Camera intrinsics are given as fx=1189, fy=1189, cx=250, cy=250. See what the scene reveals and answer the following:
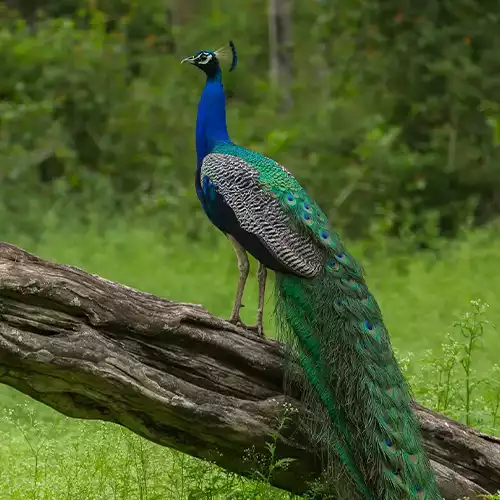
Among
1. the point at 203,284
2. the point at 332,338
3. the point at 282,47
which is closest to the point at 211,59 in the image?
the point at 332,338

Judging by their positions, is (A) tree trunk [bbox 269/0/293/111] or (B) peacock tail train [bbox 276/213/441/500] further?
(A) tree trunk [bbox 269/0/293/111]

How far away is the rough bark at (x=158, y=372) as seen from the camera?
432 cm

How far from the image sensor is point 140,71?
50.9 ft

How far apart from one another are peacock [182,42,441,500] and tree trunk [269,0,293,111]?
1006 centimetres

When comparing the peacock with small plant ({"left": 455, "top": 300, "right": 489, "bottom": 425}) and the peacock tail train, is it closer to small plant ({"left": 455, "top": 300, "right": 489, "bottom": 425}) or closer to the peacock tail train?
the peacock tail train

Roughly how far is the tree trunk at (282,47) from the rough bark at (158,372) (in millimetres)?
10489

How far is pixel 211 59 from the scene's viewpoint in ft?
17.8

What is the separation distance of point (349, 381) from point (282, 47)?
11031 millimetres

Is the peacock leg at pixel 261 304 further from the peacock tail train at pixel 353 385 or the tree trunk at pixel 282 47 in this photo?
the tree trunk at pixel 282 47

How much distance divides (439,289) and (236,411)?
17.1 ft

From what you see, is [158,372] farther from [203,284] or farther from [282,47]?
[282,47]

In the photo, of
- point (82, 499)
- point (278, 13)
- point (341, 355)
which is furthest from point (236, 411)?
point (278, 13)

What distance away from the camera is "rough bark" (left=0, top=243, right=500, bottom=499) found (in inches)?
170

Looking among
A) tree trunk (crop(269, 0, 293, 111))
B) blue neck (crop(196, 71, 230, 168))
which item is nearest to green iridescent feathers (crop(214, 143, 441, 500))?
blue neck (crop(196, 71, 230, 168))
